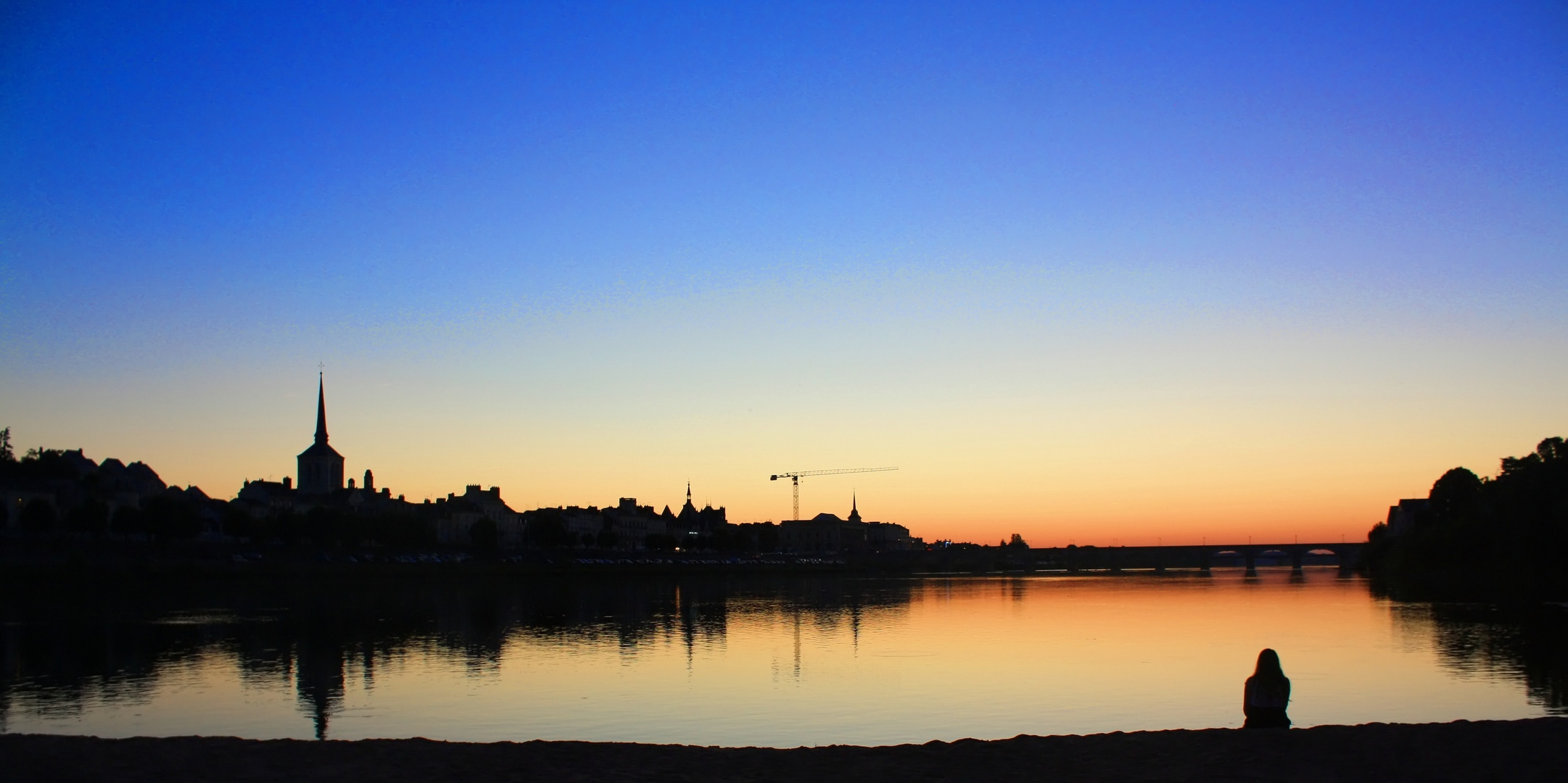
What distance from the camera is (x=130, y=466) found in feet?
544

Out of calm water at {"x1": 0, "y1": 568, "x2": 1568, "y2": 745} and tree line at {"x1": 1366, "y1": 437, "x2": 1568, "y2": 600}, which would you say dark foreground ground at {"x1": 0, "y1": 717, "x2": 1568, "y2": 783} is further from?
tree line at {"x1": 1366, "y1": 437, "x2": 1568, "y2": 600}

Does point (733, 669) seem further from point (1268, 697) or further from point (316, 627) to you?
point (316, 627)

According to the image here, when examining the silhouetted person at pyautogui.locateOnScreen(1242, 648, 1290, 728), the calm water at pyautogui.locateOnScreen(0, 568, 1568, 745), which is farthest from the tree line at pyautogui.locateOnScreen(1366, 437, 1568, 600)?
the silhouetted person at pyautogui.locateOnScreen(1242, 648, 1290, 728)

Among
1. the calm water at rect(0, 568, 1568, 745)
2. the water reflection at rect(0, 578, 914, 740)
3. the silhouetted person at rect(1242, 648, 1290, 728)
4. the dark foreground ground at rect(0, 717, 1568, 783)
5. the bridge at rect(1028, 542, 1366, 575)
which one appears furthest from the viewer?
the bridge at rect(1028, 542, 1366, 575)

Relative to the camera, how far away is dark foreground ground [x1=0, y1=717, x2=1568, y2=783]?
1355 cm

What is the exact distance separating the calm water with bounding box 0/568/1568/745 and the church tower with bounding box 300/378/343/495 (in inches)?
4596

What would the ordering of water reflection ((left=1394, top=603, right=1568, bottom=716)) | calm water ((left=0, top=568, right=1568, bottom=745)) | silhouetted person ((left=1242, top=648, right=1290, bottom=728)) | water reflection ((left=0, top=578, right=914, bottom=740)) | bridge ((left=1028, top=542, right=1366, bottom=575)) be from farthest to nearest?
bridge ((left=1028, top=542, right=1366, bottom=575)) < water reflection ((left=0, top=578, right=914, bottom=740)) < water reflection ((left=1394, top=603, right=1568, bottom=716)) < calm water ((left=0, top=568, right=1568, bottom=745)) < silhouetted person ((left=1242, top=648, right=1290, bottom=728))

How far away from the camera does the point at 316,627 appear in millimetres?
52281

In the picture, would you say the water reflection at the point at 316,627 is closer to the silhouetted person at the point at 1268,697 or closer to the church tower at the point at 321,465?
the silhouetted person at the point at 1268,697

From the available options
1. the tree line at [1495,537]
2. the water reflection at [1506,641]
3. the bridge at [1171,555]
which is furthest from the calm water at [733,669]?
the bridge at [1171,555]

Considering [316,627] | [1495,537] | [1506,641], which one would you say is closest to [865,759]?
[1506,641]

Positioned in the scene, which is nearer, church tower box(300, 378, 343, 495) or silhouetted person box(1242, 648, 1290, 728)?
silhouetted person box(1242, 648, 1290, 728)

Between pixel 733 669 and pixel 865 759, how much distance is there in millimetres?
21182

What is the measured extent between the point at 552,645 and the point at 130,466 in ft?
477
